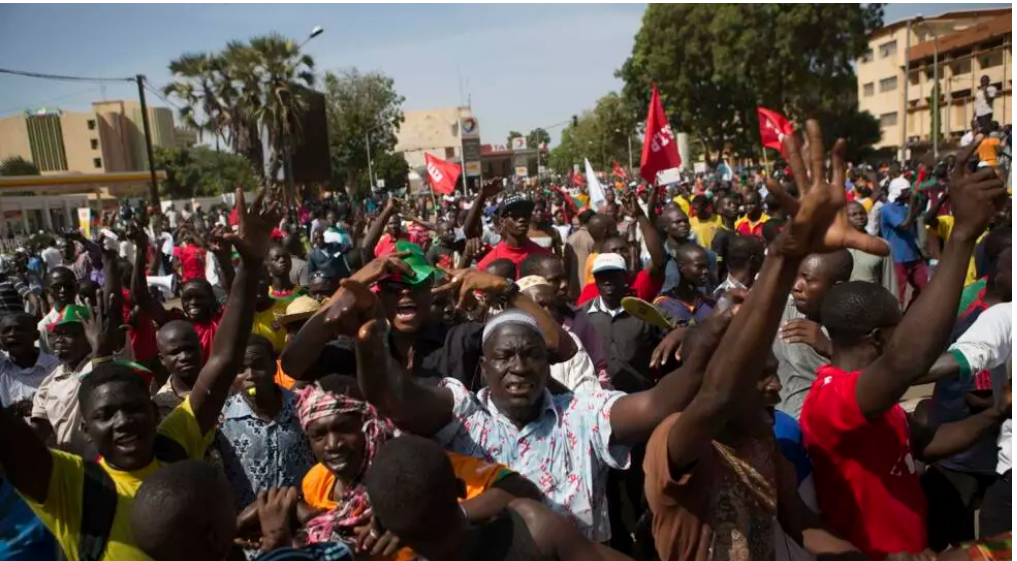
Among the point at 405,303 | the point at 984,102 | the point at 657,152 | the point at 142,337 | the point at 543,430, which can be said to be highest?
the point at 984,102

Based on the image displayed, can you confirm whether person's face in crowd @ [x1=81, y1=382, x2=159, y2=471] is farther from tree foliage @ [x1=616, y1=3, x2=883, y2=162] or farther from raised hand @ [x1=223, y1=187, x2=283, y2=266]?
tree foliage @ [x1=616, y1=3, x2=883, y2=162]

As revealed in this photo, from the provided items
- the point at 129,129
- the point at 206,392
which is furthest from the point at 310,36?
the point at 129,129

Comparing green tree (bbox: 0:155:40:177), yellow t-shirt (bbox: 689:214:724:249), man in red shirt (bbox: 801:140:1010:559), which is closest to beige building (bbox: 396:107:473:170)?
green tree (bbox: 0:155:40:177)

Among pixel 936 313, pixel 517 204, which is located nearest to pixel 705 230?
pixel 517 204

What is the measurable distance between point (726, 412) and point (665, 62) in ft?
115

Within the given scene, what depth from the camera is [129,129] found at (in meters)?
85.5

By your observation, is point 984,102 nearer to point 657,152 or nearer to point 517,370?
point 657,152

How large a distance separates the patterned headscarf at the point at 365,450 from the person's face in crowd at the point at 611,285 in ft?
7.46

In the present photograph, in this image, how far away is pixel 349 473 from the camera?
231 cm

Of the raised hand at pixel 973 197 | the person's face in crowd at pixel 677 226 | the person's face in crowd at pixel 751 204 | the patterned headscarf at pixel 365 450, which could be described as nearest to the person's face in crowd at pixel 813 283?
the raised hand at pixel 973 197

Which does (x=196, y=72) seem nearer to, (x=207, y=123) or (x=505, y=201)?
(x=207, y=123)

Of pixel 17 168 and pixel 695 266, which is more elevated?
pixel 17 168

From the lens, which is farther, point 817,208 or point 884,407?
point 884,407

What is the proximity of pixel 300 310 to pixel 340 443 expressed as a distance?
192cm
